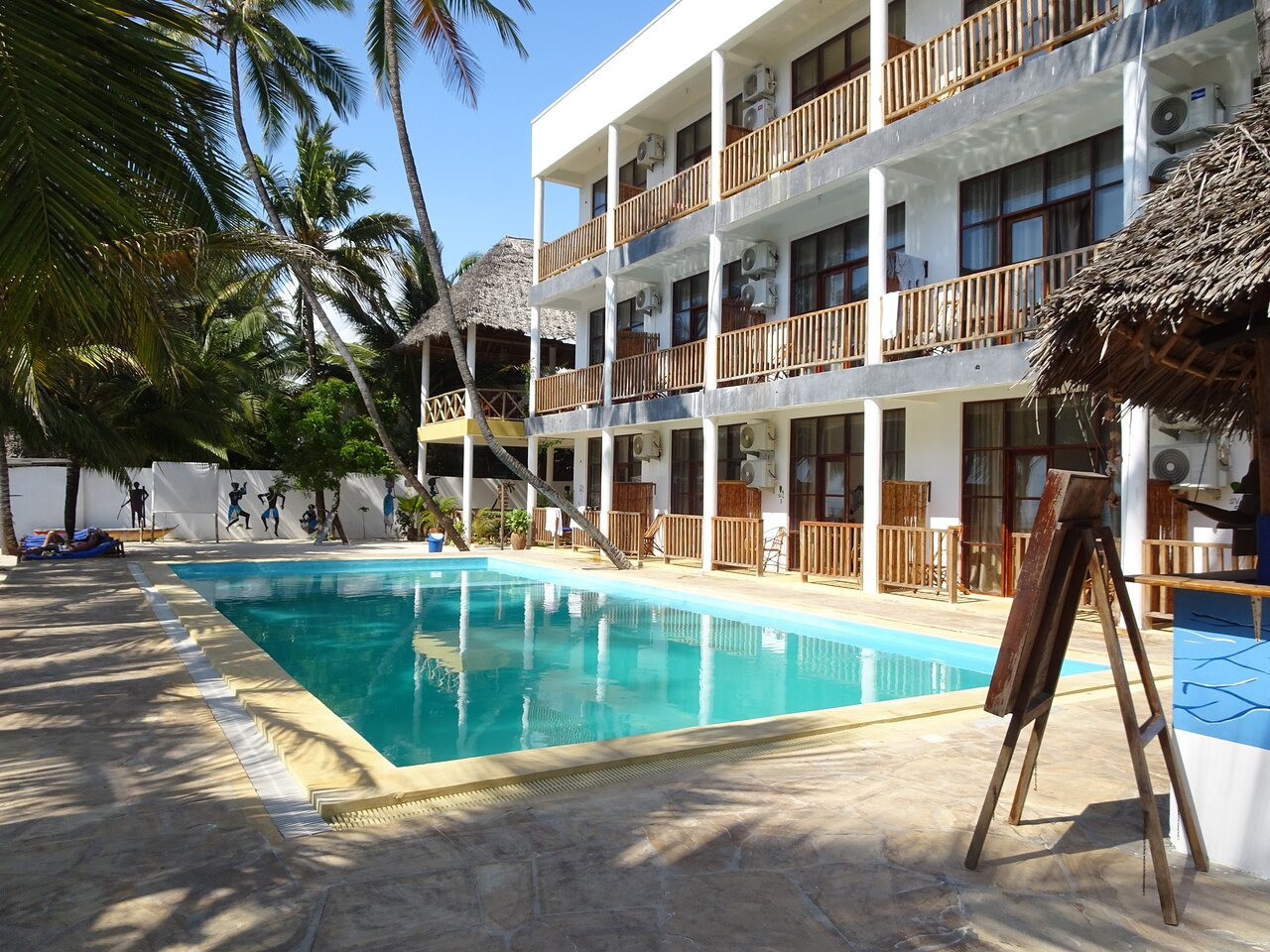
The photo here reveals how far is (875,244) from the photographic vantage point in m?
11.6

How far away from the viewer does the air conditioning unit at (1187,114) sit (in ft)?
28.7

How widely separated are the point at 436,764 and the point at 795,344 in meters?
10.2

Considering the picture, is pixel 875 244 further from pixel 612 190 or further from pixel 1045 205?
pixel 612 190

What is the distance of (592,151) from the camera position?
19.4 m

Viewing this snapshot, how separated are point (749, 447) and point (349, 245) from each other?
15.1m

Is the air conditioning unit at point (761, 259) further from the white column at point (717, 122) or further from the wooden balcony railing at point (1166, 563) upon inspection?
the wooden balcony railing at point (1166, 563)

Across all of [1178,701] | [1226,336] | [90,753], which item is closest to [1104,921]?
[1178,701]

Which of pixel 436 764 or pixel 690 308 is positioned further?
pixel 690 308

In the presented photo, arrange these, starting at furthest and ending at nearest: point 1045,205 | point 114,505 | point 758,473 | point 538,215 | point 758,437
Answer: point 114,505, point 538,215, point 758,473, point 758,437, point 1045,205

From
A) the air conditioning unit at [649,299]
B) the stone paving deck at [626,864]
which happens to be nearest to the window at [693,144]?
the air conditioning unit at [649,299]

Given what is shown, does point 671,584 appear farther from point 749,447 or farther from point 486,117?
point 486,117

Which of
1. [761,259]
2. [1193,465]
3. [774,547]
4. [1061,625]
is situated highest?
[761,259]

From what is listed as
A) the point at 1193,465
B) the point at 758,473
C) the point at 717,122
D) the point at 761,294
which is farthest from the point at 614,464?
the point at 1193,465

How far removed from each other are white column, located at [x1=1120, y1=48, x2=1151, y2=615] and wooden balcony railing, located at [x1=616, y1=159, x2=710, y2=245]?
23.9 ft
